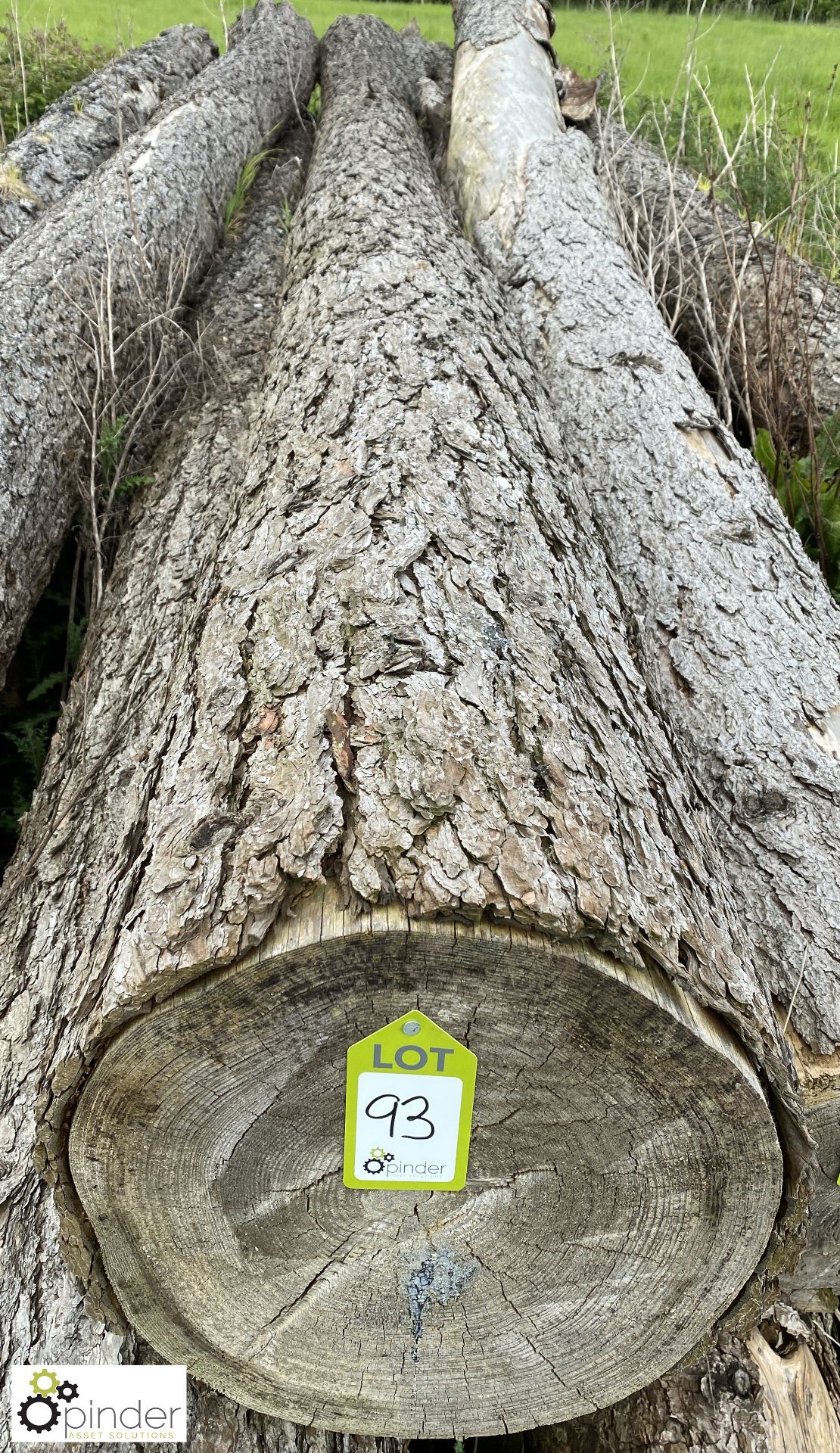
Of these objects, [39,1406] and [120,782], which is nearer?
[39,1406]

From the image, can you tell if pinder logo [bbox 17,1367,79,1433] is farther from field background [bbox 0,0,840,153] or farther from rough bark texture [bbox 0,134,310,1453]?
field background [bbox 0,0,840,153]

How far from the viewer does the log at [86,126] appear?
418 cm

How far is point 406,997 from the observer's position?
1.10m

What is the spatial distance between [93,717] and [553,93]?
4.56 meters

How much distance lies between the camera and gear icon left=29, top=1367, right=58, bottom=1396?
1376 mm

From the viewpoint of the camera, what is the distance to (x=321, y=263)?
285 centimetres

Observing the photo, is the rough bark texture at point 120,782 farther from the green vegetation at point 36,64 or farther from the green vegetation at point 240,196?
the green vegetation at point 36,64

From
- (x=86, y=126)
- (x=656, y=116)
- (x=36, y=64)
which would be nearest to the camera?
(x=86, y=126)

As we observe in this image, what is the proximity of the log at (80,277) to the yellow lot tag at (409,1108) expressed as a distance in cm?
188

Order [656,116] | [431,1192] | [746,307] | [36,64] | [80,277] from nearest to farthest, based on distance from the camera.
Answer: [431,1192] → [80,277] → [746,307] → [656,116] → [36,64]

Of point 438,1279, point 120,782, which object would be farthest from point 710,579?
point 438,1279

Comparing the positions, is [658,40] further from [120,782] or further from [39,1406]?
[39,1406]

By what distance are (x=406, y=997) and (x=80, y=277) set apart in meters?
3.06

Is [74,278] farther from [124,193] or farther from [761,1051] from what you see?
[761,1051]
